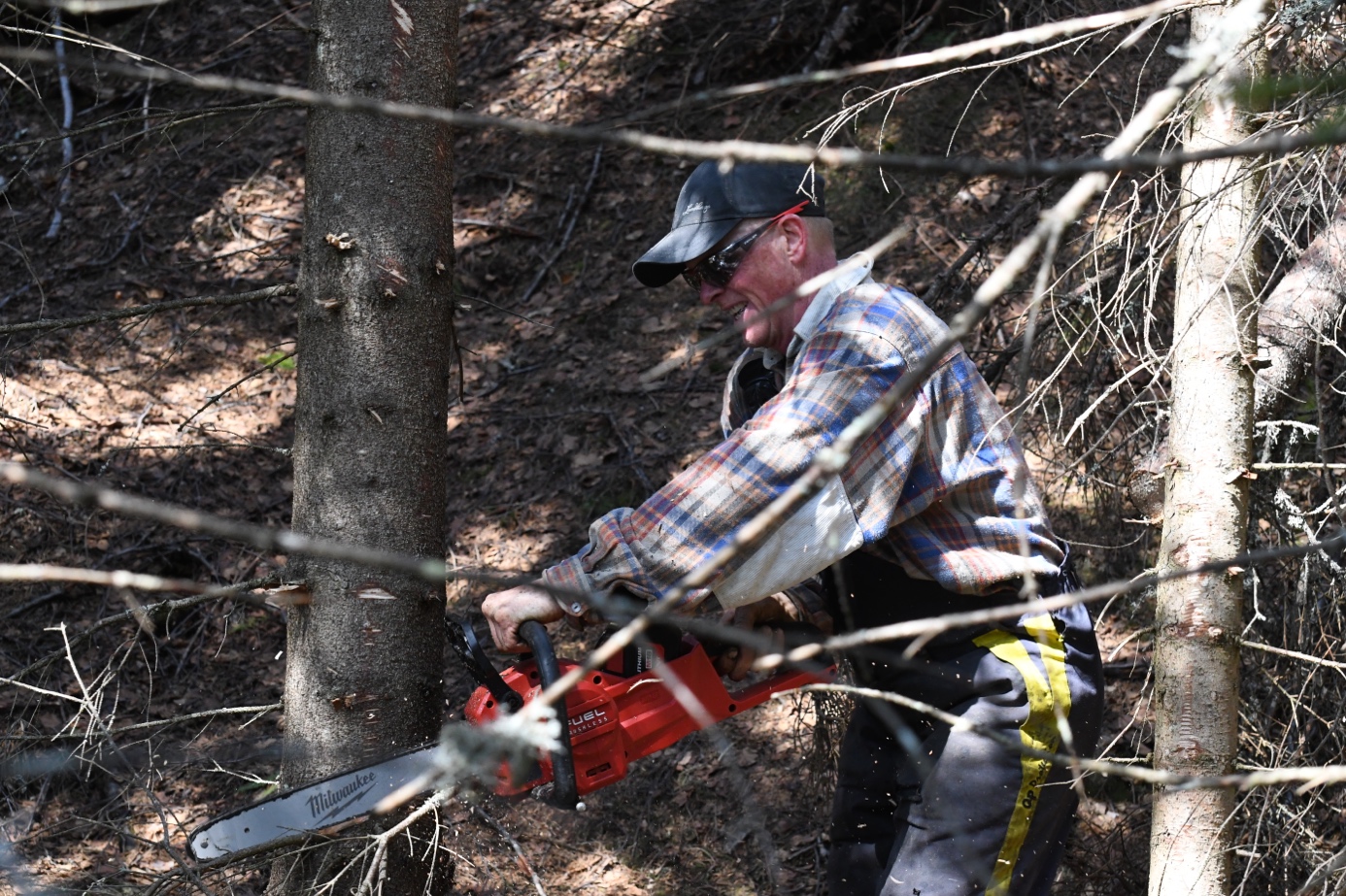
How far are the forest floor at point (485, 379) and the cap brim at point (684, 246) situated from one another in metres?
1.11

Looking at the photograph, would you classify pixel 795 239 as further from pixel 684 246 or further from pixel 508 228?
pixel 508 228

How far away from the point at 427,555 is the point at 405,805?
63cm

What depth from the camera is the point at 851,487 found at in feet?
8.50

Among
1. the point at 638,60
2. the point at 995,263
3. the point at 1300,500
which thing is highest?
the point at 638,60

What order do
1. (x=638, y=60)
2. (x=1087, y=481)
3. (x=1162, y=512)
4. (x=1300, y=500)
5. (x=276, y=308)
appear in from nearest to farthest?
(x=1162, y=512) < (x=1087, y=481) < (x=1300, y=500) < (x=276, y=308) < (x=638, y=60)

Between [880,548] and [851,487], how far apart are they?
1.25ft

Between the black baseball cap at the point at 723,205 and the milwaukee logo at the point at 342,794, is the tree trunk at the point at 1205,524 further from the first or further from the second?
the milwaukee logo at the point at 342,794

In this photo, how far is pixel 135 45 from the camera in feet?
28.4

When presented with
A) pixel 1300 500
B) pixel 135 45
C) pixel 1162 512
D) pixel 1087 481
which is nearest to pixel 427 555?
pixel 1162 512

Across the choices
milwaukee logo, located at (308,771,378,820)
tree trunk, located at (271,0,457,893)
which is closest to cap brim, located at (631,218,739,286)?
tree trunk, located at (271,0,457,893)

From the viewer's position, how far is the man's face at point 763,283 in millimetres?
2992

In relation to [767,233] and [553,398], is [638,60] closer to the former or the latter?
[553,398]

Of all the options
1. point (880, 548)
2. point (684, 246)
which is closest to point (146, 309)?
point (684, 246)

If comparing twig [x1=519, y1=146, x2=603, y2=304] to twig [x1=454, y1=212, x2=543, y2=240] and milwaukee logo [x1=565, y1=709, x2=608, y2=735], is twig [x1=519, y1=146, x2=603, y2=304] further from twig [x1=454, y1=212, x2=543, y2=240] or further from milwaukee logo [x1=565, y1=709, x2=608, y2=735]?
milwaukee logo [x1=565, y1=709, x2=608, y2=735]
